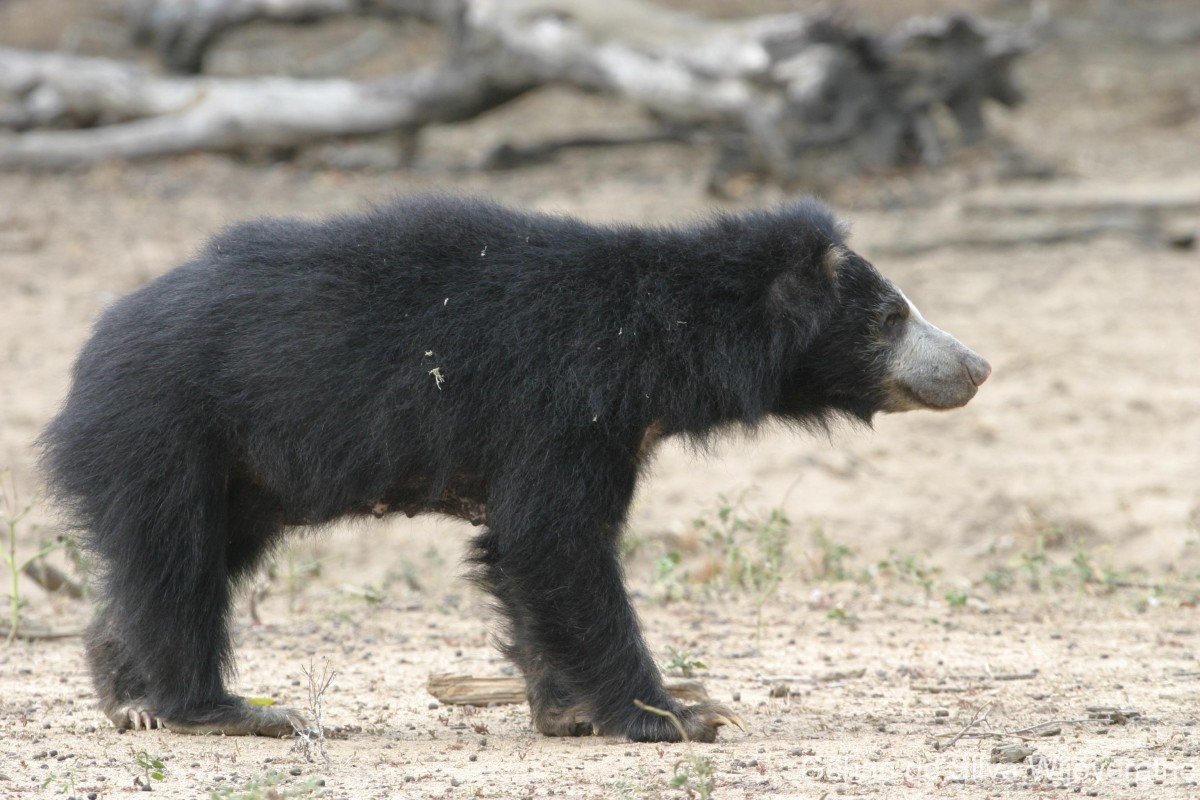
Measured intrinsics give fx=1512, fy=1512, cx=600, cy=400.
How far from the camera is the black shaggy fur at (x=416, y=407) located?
3982mm

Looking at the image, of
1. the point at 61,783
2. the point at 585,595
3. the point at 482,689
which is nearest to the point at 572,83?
the point at 482,689

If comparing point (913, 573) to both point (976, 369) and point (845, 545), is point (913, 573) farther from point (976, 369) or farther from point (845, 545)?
point (976, 369)

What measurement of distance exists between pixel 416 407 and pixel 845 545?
3305mm

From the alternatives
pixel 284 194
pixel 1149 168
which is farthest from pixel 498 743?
pixel 1149 168

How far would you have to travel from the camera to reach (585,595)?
158 inches

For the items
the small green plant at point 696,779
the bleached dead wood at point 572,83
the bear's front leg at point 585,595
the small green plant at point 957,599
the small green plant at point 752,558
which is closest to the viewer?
the small green plant at point 696,779

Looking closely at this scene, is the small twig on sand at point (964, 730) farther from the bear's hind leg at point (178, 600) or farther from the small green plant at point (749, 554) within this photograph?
the bear's hind leg at point (178, 600)

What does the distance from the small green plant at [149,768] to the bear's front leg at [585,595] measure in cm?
103

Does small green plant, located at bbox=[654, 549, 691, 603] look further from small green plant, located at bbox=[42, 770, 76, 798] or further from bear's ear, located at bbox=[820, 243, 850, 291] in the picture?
small green plant, located at bbox=[42, 770, 76, 798]

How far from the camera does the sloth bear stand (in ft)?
13.1

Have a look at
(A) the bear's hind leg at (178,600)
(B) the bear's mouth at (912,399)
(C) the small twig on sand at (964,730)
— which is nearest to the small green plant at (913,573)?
(B) the bear's mouth at (912,399)

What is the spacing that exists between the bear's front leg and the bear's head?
2.41 ft

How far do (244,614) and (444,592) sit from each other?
0.91 m

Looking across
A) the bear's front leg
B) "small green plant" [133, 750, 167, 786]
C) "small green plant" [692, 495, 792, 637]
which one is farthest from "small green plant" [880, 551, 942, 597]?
"small green plant" [133, 750, 167, 786]
